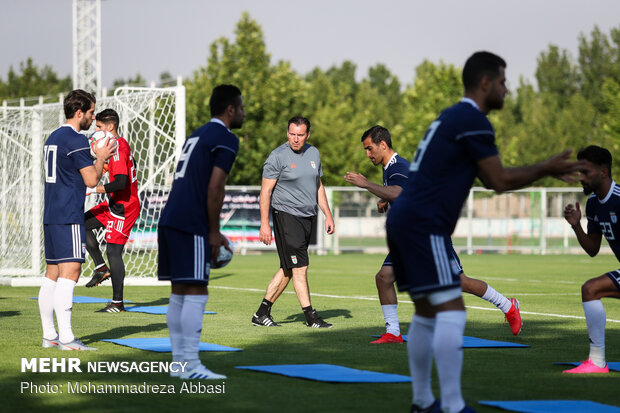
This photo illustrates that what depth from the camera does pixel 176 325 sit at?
23.3 ft

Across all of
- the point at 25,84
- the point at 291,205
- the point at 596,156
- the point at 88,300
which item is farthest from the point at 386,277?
the point at 25,84

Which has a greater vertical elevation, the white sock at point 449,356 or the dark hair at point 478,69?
the dark hair at point 478,69

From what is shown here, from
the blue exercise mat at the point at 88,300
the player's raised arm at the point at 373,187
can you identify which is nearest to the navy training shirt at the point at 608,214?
the player's raised arm at the point at 373,187

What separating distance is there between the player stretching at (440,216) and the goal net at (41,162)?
12.6 m

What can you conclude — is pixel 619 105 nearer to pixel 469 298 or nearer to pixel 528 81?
pixel 528 81

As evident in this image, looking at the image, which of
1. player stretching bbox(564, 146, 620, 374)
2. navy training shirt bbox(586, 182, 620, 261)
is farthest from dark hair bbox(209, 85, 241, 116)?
navy training shirt bbox(586, 182, 620, 261)

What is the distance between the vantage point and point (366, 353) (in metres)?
8.63

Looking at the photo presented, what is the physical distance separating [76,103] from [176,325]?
9.29 ft

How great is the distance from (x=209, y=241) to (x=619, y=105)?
41278 mm

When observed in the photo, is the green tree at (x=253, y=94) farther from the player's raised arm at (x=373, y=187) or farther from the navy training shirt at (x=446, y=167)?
the navy training shirt at (x=446, y=167)

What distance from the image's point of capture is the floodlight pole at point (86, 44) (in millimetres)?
38469

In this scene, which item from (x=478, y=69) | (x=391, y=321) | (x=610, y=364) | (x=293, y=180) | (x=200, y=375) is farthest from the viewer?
(x=293, y=180)

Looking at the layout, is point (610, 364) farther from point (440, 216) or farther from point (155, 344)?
point (155, 344)

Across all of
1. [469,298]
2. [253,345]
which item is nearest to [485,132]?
[253,345]
